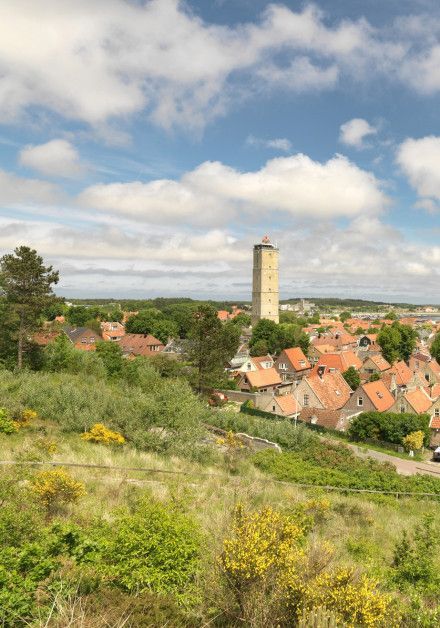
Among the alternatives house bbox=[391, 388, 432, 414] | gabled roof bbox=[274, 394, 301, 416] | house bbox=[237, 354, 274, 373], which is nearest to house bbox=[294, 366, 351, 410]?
gabled roof bbox=[274, 394, 301, 416]

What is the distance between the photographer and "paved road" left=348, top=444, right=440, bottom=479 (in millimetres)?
27391

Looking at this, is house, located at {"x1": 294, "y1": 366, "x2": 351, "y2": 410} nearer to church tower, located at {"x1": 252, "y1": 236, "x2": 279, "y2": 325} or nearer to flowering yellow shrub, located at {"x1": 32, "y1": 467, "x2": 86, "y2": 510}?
flowering yellow shrub, located at {"x1": 32, "y1": 467, "x2": 86, "y2": 510}

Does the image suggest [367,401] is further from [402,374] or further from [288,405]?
[402,374]

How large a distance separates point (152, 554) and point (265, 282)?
8818cm

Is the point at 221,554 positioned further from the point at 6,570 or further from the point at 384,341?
the point at 384,341

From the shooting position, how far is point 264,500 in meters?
12.2

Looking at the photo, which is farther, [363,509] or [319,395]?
[319,395]

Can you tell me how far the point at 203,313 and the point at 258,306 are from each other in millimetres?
56208

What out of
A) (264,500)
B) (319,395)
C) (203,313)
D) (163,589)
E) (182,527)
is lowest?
(319,395)

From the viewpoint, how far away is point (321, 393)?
135 ft

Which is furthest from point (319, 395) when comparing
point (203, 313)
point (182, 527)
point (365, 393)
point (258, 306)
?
point (258, 306)

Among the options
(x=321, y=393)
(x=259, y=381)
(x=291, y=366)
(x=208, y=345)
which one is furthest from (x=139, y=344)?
(x=321, y=393)

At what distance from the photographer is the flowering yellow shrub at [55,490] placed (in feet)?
28.9

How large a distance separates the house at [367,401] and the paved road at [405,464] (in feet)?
22.9
